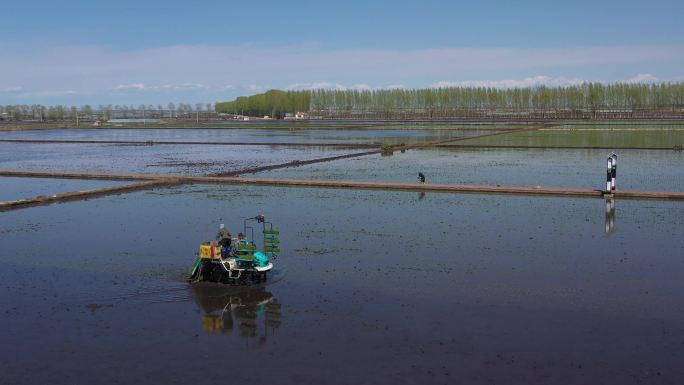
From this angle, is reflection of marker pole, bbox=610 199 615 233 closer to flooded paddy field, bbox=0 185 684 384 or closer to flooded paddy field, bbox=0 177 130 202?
flooded paddy field, bbox=0 185 684 384

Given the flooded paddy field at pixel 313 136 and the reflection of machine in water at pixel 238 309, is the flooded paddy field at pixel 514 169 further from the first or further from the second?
the flooded paddy field at pixel 313 136

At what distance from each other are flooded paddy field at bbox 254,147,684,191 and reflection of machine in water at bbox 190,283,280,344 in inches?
674

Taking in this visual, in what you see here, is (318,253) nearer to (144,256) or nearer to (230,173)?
(144,256)

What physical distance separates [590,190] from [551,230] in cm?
749

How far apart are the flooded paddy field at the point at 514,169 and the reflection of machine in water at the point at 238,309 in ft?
56.2

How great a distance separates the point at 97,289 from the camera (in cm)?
1316

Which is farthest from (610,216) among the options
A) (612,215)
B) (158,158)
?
(158,158)

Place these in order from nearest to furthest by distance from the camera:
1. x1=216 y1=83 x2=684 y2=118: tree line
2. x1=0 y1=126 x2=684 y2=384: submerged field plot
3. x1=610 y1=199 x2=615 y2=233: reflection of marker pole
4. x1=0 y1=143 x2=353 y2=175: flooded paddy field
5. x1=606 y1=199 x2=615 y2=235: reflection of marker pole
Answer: x1=0 y1=126 x2=684 y2=384: submerged field plot → x1=606 y1=199 x2=615 y2=235: reflection of marker pole → x1=610 y1=199 x2=615 y2=233: reflection of marker pole → x1=0 y1=143 x2=353 y2=175: flooded paddy field → x1=216 y1=83 x2=684 y2=118: tree line

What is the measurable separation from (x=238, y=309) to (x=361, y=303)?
2.13m

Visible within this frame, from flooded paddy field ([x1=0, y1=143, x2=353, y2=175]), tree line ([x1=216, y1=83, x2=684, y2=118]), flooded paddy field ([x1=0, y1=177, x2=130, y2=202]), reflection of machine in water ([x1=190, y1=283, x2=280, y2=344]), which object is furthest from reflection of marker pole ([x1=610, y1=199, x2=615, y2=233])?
tree line ([x1=216, y1=83, x2=684, y2=118])

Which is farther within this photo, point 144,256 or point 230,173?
point 230,173

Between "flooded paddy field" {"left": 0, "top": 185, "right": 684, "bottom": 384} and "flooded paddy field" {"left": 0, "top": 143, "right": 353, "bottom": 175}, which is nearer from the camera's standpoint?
"flooded paddy field" {"left": 0, "top": 185, "right": 684, "bottom": 384}

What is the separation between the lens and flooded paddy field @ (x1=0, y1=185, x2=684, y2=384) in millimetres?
9484

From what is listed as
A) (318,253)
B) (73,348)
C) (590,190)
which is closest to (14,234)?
(318,253)
